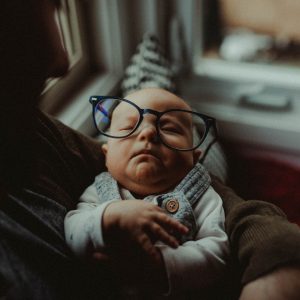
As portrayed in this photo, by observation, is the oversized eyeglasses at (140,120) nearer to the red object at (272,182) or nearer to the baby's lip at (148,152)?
the baby's lip at (148,152)

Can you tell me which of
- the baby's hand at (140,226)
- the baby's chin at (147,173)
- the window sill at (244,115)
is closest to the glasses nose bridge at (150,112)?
the baby's chin at (147,173)

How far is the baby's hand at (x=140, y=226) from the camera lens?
2.44ft

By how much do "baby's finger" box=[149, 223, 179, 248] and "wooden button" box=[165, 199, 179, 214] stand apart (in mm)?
124

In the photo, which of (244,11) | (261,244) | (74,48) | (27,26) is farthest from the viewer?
(244,11)

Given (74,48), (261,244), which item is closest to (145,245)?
(261,244)

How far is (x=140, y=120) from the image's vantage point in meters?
0.93

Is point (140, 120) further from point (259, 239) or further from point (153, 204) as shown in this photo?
point (259, 239)

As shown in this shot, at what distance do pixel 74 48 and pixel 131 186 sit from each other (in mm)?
610

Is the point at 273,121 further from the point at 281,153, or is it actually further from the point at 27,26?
the point at 27,26

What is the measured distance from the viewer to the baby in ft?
2.53

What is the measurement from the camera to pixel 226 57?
159 centimetres

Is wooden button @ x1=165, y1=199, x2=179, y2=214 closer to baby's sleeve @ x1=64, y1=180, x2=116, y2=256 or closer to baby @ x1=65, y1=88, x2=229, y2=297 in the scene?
baby @ x1=65, y1=88, x2=229, y2=297

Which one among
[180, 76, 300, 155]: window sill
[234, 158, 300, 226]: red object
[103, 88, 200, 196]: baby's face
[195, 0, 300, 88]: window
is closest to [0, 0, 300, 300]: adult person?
[103, 88, 200, 196]: baby's face

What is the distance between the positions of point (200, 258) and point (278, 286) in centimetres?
13
